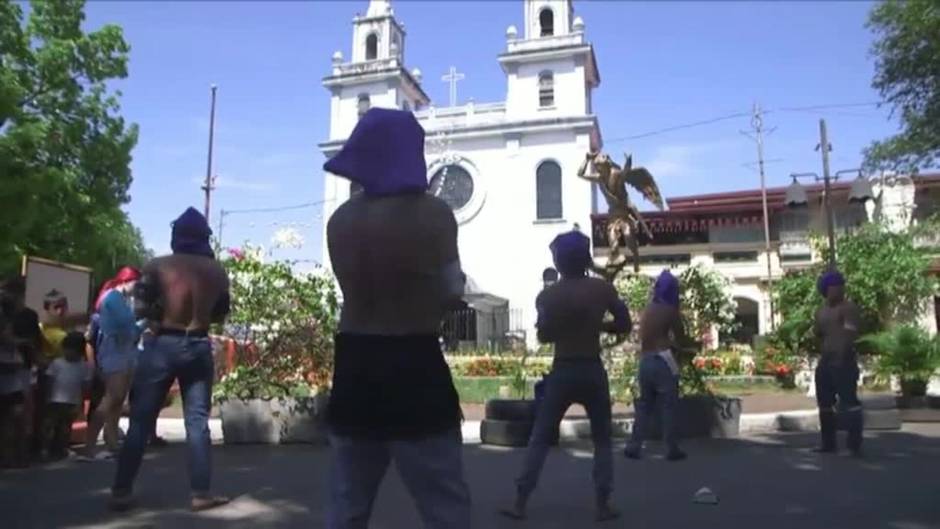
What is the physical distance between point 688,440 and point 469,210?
2892cm

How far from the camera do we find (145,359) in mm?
4387

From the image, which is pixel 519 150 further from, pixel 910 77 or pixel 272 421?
pixel 272 421

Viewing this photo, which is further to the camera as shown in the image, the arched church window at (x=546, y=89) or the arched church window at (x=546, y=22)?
the arched church window at (x=546, y=22)

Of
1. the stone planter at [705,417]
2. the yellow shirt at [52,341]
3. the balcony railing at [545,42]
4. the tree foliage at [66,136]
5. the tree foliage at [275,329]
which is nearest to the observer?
the yellow shirt at [52,341]

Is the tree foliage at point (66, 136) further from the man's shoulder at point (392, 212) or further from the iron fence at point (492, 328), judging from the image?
the man's shoulder at point (392, 212)

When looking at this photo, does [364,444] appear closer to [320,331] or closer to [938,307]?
[320,331]

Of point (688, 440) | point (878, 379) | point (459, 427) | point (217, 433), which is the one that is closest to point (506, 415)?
point (688, 440)

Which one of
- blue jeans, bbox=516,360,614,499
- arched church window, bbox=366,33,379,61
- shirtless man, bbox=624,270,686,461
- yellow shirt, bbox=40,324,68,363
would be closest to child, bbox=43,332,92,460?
yellow shirt, bbox=40,324,68,363

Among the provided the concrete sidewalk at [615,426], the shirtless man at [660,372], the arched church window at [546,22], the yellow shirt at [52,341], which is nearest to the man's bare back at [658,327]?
the shirtless man at [660,372]

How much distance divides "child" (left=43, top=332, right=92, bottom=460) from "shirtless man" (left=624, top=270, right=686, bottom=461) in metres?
4.94

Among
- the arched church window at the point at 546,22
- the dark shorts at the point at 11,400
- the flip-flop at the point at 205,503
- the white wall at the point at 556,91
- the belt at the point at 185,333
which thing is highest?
the arched church window at the point at 546,22

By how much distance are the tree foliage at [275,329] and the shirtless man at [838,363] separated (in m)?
4.64

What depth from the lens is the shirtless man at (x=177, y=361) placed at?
4.35 meters

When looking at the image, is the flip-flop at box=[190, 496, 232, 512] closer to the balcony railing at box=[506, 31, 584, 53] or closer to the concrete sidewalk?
the concrete sidewalk
